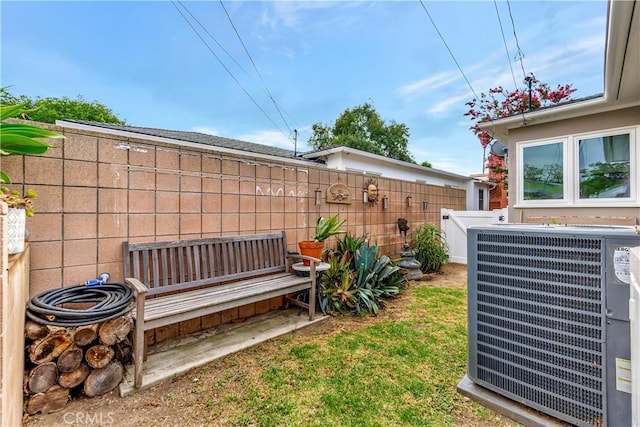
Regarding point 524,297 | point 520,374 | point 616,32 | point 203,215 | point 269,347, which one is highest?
point 616,32

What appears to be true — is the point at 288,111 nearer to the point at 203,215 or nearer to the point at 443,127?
the point at 443,127

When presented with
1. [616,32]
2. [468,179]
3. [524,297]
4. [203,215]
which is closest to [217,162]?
[203,215]

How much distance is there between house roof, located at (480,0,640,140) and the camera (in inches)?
72.4

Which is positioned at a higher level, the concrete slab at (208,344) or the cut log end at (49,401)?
the cut log end at (49,401)

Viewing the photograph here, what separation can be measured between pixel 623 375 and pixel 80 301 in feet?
11.6

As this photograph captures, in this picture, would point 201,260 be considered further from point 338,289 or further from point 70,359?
point 338,289

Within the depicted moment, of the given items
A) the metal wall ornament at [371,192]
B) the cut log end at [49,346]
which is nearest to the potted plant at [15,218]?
the cut log end at [49,346]

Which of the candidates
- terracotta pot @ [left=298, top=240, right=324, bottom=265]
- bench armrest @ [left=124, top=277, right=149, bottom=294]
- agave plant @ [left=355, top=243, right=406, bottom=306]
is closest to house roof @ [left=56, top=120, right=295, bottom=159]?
terracotta pot @ [left=298, top=240, right=324, bottom=265]

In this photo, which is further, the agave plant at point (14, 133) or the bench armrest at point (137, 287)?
the bench armrest at point (137, 287)

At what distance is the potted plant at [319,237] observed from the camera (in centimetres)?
371

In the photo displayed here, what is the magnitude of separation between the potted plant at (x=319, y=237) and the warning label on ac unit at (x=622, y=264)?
275 centimetres

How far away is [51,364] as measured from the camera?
6.00 ft

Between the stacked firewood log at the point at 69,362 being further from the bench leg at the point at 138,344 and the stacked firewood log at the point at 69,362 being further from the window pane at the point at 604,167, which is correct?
the window pane at the point at 604,167

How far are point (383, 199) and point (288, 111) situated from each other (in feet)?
27.2
